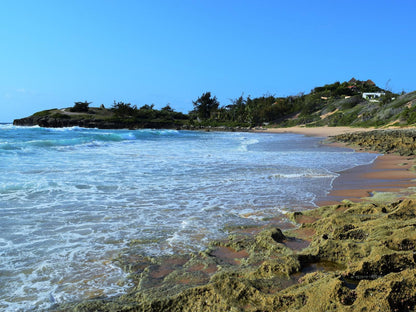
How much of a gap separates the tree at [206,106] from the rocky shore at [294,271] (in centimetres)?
7894

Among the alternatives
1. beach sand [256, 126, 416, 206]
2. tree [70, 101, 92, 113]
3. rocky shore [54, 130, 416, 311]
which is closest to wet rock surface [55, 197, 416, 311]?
rocky shore [54, 130, 416, 311]

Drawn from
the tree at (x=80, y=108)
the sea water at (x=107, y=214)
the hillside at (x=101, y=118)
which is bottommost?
the sea water at (x=107, y=214)

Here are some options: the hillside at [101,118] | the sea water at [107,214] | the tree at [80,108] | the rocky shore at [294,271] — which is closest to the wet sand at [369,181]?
the sea water at [107,214]

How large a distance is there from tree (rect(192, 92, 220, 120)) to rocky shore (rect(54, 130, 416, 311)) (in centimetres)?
7894

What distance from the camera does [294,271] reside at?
3139 mm

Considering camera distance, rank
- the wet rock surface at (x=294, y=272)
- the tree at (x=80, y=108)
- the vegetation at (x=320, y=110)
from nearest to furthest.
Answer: the wet rock surface at (x=294, y=272) → the vegetation at (x=320, y=110) → the tree at (x=80, y=108)

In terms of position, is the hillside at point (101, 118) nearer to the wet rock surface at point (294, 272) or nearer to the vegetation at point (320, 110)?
the vegetation at point (320, 110)

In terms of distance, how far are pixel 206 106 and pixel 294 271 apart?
3202 inches

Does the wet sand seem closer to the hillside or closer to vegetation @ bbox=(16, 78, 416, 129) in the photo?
vegetation @ bbox=(16, 78, 416, 129)

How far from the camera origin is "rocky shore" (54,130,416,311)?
2.24 m

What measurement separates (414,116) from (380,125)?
608 centimetres

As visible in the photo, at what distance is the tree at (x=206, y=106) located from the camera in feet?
273

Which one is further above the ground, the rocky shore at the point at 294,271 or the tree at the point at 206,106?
the tree at the point at 206,106

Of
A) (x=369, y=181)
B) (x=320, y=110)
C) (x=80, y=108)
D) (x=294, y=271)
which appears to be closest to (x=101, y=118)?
(x=80, y=108)
